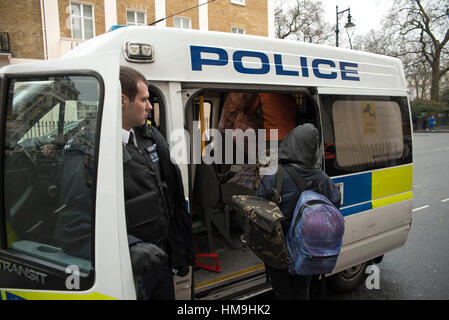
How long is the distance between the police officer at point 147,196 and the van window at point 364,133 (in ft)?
5.45

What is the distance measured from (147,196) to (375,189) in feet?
8.65

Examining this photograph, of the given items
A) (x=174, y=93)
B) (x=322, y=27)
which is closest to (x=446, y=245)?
(x=174, y=93)

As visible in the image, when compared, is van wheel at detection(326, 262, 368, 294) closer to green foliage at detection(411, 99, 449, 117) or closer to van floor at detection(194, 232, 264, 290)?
van floor at detection(194, 232, 264, 290)

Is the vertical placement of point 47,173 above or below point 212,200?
above

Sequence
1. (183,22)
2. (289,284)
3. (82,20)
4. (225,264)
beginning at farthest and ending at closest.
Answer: (183,22) → (82,20) → (225,264) → (289,284)

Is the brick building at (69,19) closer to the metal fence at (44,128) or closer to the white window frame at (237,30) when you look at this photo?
the white window frame at (237,30)

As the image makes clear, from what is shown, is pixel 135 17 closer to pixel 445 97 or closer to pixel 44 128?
pixel 44 128

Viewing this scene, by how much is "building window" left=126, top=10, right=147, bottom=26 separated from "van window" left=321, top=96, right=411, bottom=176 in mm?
14221

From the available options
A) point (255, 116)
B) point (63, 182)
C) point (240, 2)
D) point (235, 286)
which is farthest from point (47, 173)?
point (240, 2)

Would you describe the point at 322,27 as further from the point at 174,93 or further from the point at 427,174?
the point at 174,93

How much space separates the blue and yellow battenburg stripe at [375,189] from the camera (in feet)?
10.8

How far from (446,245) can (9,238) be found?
18.8ft

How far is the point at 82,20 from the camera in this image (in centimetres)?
1432

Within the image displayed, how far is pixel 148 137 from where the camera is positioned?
2.12 m
